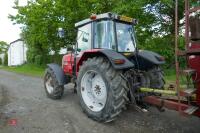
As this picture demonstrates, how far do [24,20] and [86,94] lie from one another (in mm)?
17177

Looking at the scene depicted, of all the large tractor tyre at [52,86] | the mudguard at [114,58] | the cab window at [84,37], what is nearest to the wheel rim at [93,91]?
the mudguard at [114,58]

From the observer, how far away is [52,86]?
864 centimetres

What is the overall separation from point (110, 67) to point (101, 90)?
70 cm

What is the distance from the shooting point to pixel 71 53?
8078 millimetres

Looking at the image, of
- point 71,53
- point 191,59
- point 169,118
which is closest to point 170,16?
point 71,53

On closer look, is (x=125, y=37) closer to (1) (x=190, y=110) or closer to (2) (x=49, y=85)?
(1) (x=190, y=110)

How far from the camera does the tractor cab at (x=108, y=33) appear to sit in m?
6.56

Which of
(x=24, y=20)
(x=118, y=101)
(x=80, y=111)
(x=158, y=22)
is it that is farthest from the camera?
(x=24, y=20)

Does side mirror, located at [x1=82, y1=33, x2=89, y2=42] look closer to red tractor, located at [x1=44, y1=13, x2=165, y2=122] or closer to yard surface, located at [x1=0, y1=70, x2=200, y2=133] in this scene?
red tractor, located at [x1=44, y1=13, x2=165, y2=122]

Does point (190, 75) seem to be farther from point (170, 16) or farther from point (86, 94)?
point (170, 16)

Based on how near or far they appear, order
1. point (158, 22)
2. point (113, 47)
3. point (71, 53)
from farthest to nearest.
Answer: point (158, 22) → point (71, 53) → point (113, 47)

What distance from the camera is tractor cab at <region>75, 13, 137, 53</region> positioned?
656 cm

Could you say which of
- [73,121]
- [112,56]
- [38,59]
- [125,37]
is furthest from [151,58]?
[38,59]

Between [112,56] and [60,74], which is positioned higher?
[112,56]
